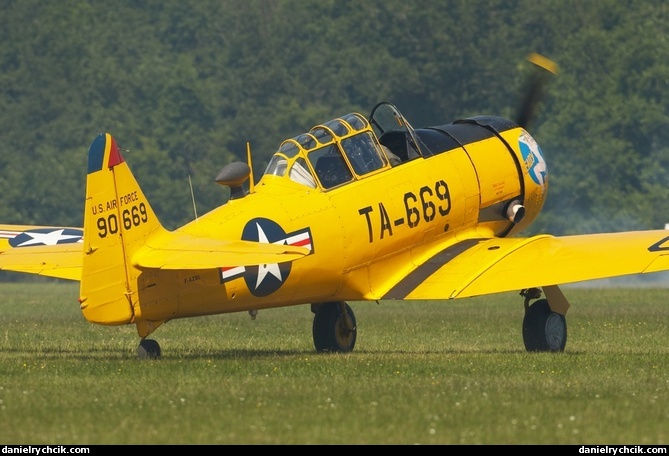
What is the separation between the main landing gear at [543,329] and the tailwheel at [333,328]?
1.89 metres

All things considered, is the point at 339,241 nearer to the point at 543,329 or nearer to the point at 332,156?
the point at 332,156

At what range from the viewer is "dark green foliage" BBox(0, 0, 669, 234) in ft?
157

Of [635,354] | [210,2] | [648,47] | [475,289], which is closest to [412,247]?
[475,289]

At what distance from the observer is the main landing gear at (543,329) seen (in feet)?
52.0

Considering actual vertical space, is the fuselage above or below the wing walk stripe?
above

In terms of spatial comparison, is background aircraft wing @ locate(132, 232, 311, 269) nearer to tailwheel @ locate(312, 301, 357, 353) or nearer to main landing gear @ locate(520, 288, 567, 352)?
tailwheel @ locate(312, 301, 357, 353)

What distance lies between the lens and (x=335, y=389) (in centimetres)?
1223

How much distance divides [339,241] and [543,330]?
93.1 inches

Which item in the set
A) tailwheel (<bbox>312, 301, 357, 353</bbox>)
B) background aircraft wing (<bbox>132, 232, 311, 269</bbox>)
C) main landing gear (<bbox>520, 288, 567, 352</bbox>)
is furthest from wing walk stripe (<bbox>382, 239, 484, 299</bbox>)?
background aircraft wing (<bbox>132, 232, 311, 269</bbox>)

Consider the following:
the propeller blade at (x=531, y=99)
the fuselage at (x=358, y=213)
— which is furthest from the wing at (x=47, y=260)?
the propeller blade at (x=531, y=99)

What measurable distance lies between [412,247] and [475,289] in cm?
125

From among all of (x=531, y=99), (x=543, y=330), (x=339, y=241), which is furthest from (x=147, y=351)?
(x=531, y=99)

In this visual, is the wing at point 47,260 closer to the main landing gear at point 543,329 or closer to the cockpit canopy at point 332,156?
the cockpit canopy at point 332,156
